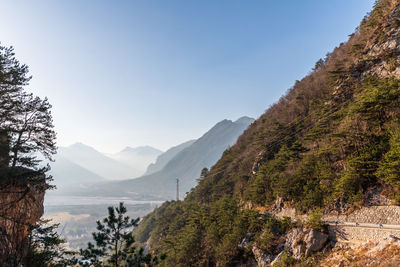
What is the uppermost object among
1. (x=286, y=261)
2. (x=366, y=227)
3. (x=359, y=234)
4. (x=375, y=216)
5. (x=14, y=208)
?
(x=14, y=208)

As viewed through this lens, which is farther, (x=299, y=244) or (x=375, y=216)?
(x=299, y=244)

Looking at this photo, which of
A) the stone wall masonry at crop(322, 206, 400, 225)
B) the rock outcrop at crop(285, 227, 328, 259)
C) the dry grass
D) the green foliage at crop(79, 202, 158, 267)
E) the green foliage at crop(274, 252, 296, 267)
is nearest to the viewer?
the dry grass

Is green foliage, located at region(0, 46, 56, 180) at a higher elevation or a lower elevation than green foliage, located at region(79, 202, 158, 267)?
higher

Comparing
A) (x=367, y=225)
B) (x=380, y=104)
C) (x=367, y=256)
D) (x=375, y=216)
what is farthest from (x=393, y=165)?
(x=380, y=104)

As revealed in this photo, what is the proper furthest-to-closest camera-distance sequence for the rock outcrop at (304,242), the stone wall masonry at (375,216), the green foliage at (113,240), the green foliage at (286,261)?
the green foliage at (113,240), the green foliage at (286,261), the rock outcrop at (304,242), the stone wall masonry at (375,216)

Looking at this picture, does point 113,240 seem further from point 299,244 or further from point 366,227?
point 366,227

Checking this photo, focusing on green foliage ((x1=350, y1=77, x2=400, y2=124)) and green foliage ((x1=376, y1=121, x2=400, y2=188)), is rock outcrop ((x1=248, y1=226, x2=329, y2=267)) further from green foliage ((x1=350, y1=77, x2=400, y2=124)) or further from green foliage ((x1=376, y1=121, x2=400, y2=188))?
green foliage ((x1=350, y1=77, x2=400, y2=124))

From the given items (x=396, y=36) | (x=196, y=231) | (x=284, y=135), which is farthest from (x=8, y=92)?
(x=396, y=36)

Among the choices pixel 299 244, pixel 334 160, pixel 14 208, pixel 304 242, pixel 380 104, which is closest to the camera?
pixel 14 208

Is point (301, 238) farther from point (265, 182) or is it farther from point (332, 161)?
point (265, 182)

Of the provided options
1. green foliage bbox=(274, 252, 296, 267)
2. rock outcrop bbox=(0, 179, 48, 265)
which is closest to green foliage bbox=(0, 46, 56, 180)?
rock outcrop bbox=(0, 179, 48, 265)

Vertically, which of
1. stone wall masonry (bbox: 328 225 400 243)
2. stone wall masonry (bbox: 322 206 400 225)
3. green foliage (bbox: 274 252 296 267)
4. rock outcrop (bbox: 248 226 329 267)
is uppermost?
stone wall masonry (bbox: 322 206 400 225)

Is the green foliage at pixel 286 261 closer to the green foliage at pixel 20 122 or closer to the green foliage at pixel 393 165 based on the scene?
the green foliage at pixel 393 165

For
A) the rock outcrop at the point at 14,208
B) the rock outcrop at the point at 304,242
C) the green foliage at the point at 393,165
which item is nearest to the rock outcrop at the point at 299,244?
the rock outcrop at the point at 304,242
